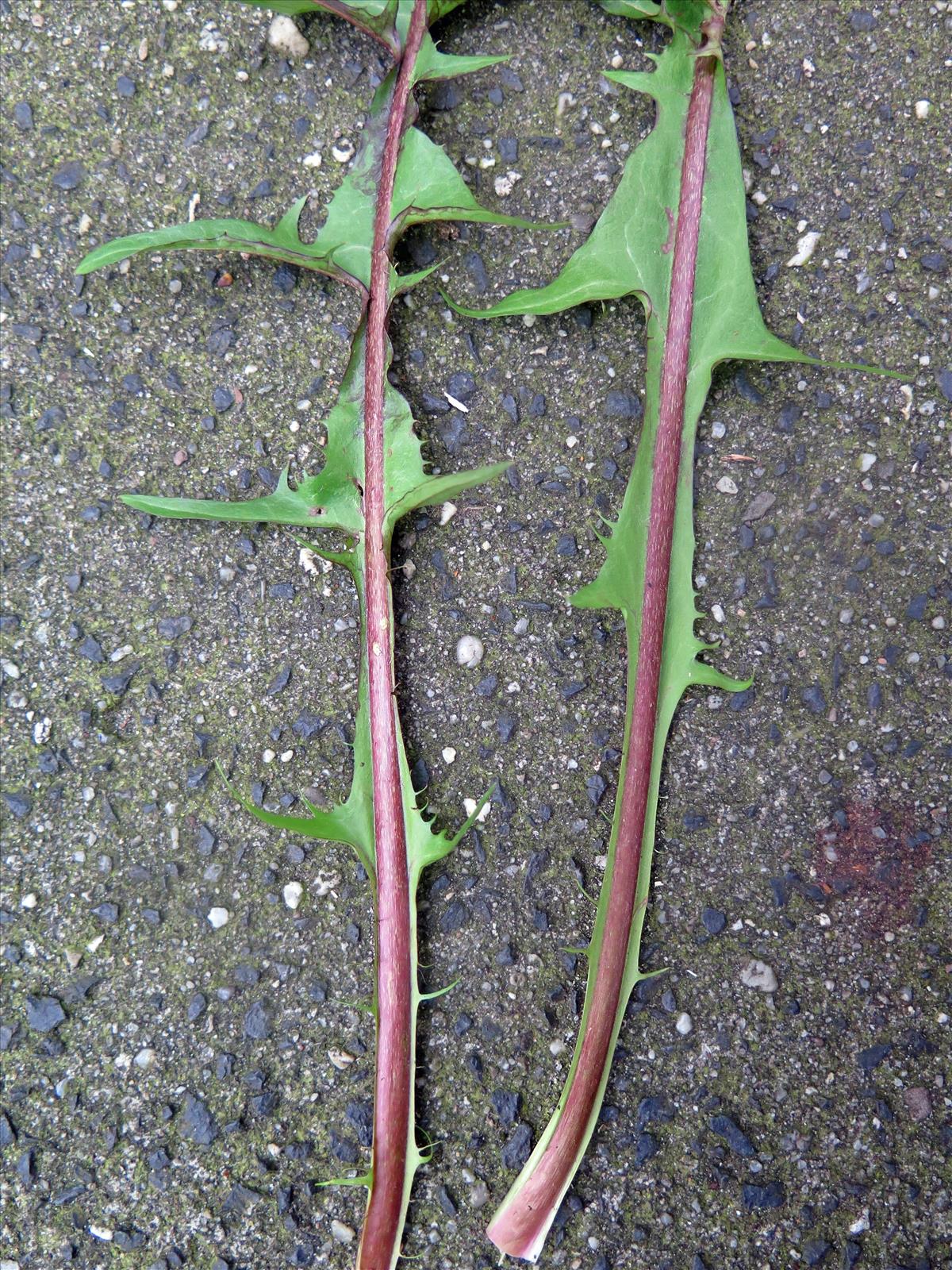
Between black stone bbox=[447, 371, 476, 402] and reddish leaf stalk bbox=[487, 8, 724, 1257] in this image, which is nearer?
reddish leaf stalk bbox=[487, 8, 724, 1257]

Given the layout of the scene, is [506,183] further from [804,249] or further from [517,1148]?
[517,1148]

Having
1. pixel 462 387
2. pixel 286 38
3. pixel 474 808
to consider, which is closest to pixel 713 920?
pixel 474 808

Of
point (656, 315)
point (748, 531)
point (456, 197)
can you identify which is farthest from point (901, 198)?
point (456, 197)

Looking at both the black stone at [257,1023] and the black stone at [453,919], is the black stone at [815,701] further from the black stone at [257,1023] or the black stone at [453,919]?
the black stone at [257,1023]

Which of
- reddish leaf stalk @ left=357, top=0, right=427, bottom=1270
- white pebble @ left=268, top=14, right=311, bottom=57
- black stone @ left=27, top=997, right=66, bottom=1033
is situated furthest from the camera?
white pebble @ left=268, top=14, right=311, bottom=57

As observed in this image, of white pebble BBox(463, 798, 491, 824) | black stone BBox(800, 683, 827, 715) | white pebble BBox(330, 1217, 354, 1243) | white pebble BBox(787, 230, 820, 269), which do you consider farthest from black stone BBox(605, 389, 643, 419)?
white pebble BBox(330, 1217, 354, 1243)

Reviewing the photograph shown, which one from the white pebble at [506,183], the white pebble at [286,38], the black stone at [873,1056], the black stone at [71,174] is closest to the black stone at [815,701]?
the black stone at [873,1056]

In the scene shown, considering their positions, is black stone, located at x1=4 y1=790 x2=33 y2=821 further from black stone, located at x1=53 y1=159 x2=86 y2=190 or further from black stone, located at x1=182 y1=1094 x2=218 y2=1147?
black stone, located at x1=53 y1=159 x2=86 y2=190
